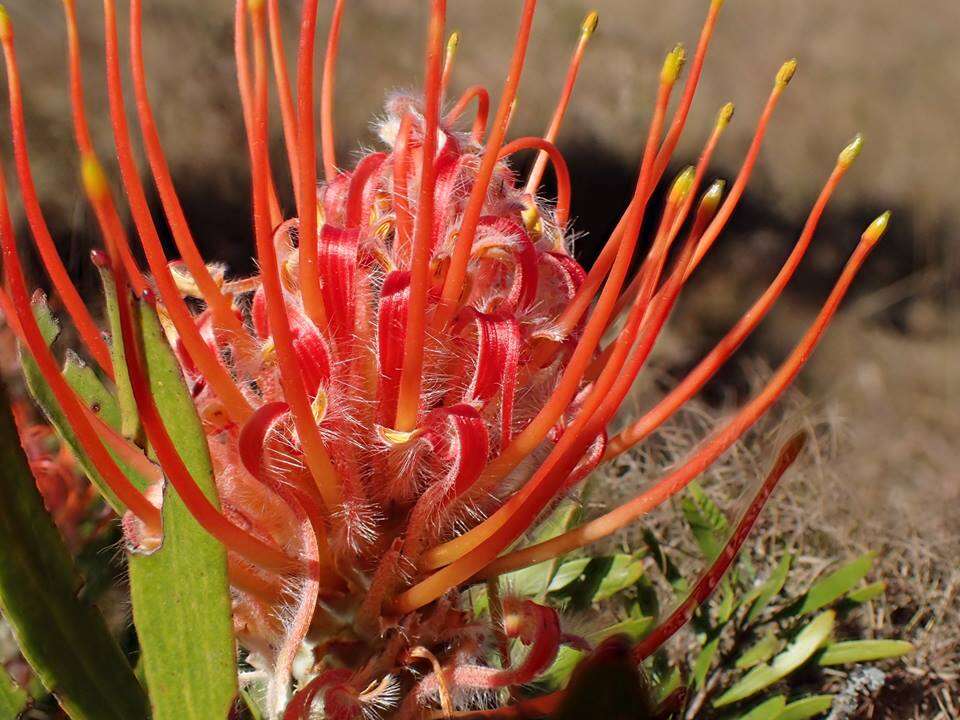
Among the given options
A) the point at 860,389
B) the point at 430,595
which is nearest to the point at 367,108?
the point at 860,389

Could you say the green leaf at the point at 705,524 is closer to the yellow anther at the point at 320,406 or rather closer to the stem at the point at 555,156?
the stem at the point at 555,156

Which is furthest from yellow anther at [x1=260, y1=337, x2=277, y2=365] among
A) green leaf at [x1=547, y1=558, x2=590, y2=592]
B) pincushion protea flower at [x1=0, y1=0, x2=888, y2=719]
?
green leaf at [x1=547, y1=558, x2=590, y2=592]

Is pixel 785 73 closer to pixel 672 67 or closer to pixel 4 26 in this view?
pixel 672 67

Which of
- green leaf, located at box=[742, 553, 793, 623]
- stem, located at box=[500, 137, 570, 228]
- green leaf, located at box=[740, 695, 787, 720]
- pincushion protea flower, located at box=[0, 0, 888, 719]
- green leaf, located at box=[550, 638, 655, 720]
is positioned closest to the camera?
green leaf, located at box=[550, 638, 655, 720]

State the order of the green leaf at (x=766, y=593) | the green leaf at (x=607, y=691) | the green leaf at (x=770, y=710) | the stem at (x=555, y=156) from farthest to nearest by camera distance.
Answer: the green leaf at (x=766, y=593) < the green leaf at (x=770, y=710) < the stem at (x=555, y=156) < the green leaf at (x=607, y=691)

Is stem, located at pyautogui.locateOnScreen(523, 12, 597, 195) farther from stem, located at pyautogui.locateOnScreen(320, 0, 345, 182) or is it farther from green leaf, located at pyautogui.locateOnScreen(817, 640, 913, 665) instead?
green leaf, located at pyautogui.locateOnScreen(817, 640, 913, 665)

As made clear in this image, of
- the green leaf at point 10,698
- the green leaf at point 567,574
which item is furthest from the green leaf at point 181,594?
the green leaf at point 567,574
